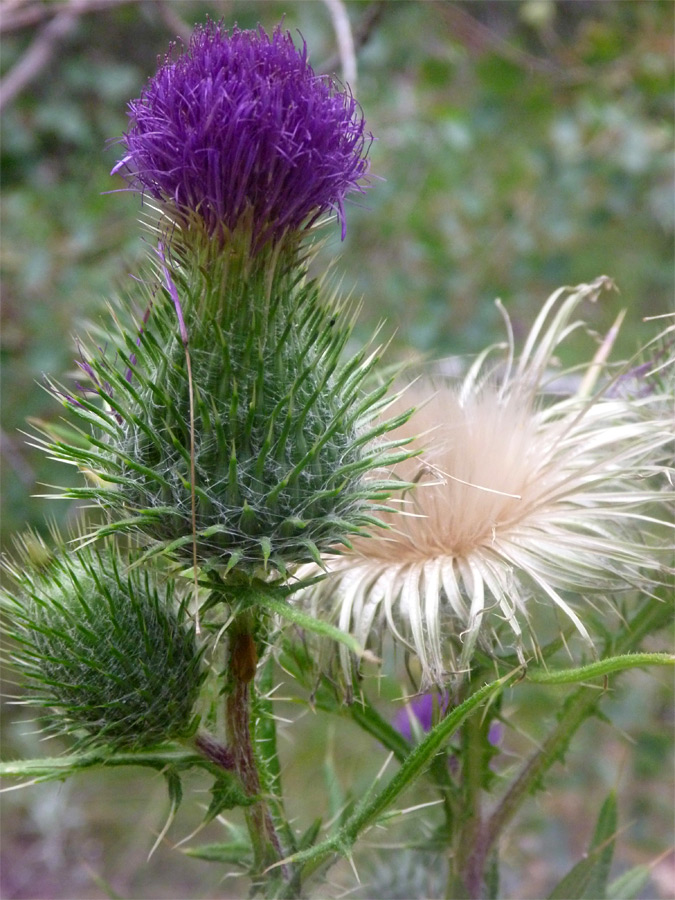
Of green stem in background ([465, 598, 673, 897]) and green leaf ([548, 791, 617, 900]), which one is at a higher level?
green stem in background ([465, 598, 673, 897])

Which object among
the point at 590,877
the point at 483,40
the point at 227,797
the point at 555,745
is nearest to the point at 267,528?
the point at 227,797

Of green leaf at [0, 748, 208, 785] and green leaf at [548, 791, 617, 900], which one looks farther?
green leaf at [548, 791, 617, 900]

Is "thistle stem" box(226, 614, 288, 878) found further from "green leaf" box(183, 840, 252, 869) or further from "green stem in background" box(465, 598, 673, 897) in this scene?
"green stem in background" box(465, 598, 673, 897)

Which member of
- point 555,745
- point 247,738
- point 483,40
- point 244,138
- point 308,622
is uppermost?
point 483,40

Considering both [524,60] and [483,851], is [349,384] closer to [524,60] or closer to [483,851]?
[483,851]

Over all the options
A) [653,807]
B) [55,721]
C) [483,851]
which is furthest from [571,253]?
[55,721]

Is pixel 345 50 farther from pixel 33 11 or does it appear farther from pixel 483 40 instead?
pixel 483 40

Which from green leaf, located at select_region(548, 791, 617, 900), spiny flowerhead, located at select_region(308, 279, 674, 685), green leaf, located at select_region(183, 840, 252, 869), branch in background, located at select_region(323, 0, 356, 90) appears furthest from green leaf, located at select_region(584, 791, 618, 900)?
branch in background, located at select_region(323, 0, 356, 90)

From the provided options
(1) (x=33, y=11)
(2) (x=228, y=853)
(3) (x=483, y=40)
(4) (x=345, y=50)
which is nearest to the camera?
(2) (x=228, y=853)
